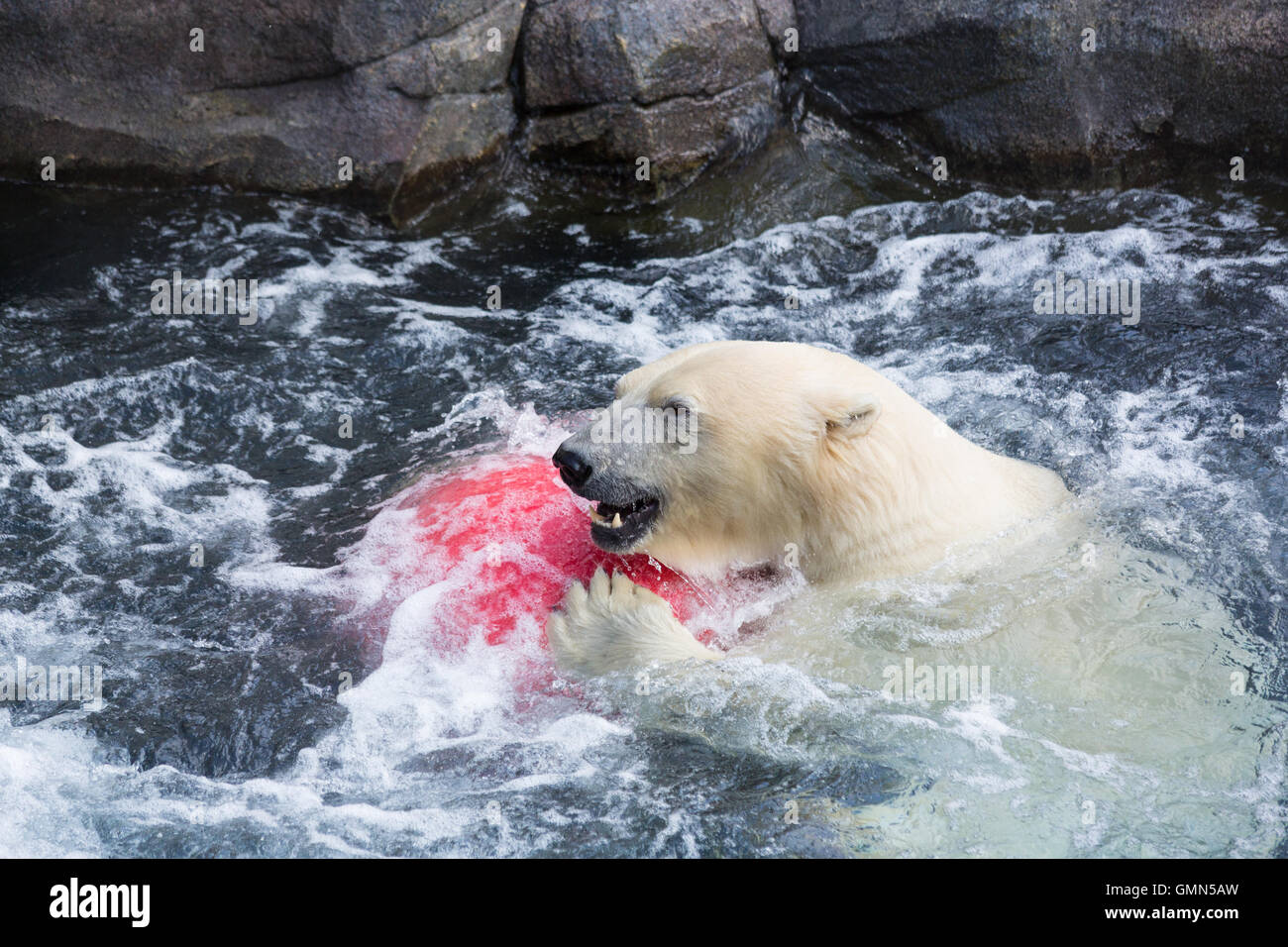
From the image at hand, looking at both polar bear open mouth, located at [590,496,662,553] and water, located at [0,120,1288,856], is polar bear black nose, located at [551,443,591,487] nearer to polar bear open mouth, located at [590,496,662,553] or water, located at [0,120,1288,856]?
polar bear open mouth, located at [590,496,662,553]

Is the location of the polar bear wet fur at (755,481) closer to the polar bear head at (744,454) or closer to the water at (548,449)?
the polar bear head at (744,454)

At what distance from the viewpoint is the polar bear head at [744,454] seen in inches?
149

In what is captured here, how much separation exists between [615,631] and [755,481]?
1.99ft

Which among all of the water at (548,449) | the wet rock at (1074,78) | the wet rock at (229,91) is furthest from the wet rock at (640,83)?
the wet rock at (1074,78)

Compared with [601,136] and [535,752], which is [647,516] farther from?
[601,136]

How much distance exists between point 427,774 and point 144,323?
333 cm

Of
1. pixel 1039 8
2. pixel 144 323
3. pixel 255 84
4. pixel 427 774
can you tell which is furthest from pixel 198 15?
pixel 427 774

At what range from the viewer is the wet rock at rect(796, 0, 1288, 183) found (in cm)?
705

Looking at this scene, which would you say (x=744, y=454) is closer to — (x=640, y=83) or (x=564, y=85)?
(x=640, y=83)

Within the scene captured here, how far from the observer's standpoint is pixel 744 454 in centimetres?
383

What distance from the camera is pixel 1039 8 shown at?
23.6ft

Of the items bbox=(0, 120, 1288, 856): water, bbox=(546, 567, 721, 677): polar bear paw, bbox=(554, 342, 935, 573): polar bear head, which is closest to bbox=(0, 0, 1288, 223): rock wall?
bbox=(0, 120, 1288, 856): water

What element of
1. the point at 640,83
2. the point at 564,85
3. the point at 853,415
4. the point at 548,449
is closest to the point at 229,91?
the point at 564,85

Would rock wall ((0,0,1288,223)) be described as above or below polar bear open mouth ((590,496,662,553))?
above
